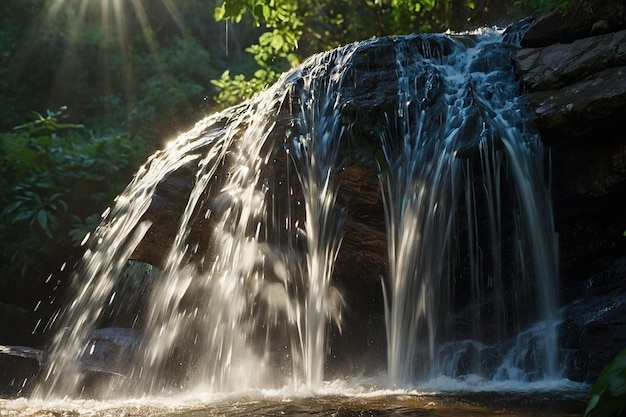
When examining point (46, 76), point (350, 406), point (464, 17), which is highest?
point (46, 76)

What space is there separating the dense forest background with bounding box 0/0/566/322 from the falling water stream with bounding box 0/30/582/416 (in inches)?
43.2

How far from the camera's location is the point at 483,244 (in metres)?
5.57

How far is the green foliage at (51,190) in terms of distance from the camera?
10.0 metres

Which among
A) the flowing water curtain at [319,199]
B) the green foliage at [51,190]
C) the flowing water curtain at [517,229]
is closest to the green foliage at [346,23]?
the green foliage at [51,190]

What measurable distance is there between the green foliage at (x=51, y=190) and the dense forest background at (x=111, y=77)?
0.02 m

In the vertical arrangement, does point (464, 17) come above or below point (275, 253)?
above

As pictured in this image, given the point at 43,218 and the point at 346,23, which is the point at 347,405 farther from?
the point at 346,23

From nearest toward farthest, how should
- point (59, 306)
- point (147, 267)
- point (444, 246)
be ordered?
point (444, 246) < point (147, 267) < point (59, 306)

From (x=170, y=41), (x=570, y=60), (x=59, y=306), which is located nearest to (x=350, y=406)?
(x=570, y=60)

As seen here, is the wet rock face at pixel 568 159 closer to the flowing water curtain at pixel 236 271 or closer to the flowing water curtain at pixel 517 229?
the flowing water curtain at pixel 517 229

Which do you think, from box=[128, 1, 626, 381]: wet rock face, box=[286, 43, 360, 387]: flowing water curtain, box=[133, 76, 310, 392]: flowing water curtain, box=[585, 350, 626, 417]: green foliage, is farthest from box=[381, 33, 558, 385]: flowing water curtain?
box=[585, 350, 626, 417]: green foliage

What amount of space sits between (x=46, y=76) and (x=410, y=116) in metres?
13.2

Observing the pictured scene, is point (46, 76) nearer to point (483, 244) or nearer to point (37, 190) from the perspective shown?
point (37, 190)

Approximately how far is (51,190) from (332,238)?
7032mm
